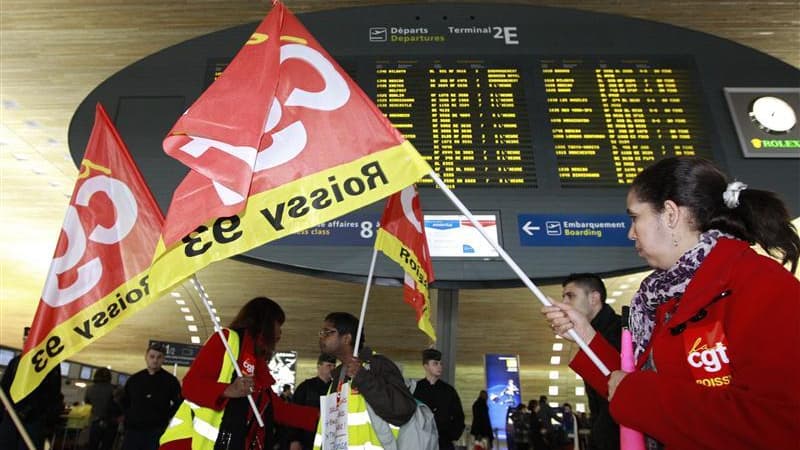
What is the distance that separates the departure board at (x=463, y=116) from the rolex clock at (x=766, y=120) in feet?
6.03

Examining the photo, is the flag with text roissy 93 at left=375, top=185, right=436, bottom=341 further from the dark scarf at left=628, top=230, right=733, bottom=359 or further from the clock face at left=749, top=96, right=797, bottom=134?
the clock face at left=749, top=96, right=797, bottom=134

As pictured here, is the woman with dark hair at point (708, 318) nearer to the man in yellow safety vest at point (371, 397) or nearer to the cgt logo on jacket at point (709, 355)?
the cgt logo on jacket at point (709, 355)

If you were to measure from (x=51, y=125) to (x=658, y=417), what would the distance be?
→ 8.50m

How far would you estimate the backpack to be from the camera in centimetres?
232

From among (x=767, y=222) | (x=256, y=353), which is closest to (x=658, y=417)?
(x=767, y=222)

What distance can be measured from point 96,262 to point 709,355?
2.28 meters

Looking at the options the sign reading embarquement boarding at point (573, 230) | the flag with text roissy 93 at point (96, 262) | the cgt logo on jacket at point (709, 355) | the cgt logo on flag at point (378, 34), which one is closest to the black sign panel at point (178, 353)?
the cgt logo on flag at point (378, 34)

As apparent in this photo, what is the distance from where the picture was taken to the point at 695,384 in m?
1.07

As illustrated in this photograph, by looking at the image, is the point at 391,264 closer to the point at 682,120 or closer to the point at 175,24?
the point at 682,120

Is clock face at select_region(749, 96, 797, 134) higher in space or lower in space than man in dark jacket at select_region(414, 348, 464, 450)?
higher

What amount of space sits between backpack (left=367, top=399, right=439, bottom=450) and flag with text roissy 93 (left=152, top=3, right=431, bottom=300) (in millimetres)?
974

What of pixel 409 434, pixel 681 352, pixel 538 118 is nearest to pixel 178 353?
pixel 538 118

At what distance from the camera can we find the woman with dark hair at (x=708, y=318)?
0.98 metres

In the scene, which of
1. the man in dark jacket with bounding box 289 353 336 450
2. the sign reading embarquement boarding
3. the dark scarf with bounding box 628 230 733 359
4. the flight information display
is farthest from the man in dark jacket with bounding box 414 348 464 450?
the dark scarf with bounding box 628 230 733 359
